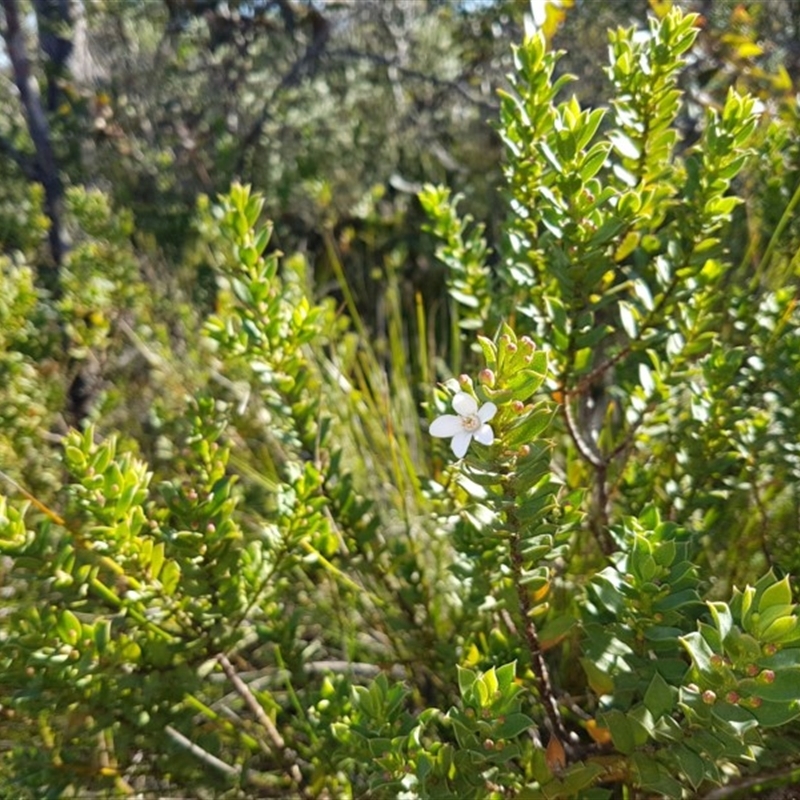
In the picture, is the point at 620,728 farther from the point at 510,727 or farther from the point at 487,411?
the point at 487,411

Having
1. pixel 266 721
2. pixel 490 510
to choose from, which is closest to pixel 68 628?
pixel 266 721

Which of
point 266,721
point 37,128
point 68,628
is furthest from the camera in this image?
point 37,128

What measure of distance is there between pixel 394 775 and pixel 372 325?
2500 millimetres

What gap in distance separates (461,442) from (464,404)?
4 cm

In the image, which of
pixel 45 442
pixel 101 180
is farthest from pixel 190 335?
pixel 101 180

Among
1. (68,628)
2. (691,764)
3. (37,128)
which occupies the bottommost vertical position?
(691,764)

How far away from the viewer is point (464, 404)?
2.27 feet

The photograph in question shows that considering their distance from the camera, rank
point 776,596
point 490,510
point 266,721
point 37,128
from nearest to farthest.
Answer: point 776,596 → point 490,510 → point 266,721 → point 37,128

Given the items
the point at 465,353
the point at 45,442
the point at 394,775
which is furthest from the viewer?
the point at 465,353

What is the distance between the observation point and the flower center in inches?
28.1

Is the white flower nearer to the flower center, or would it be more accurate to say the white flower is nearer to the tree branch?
the flower center

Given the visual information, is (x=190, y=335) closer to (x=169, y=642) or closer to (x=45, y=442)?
(x=45, y=442)

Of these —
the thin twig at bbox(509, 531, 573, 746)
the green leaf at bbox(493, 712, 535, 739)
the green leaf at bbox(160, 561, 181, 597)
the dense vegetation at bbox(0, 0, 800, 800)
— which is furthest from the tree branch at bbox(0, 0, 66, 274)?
the green leaf at bbox(493, 712, 535, 739)

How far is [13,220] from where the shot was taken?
2428mm
